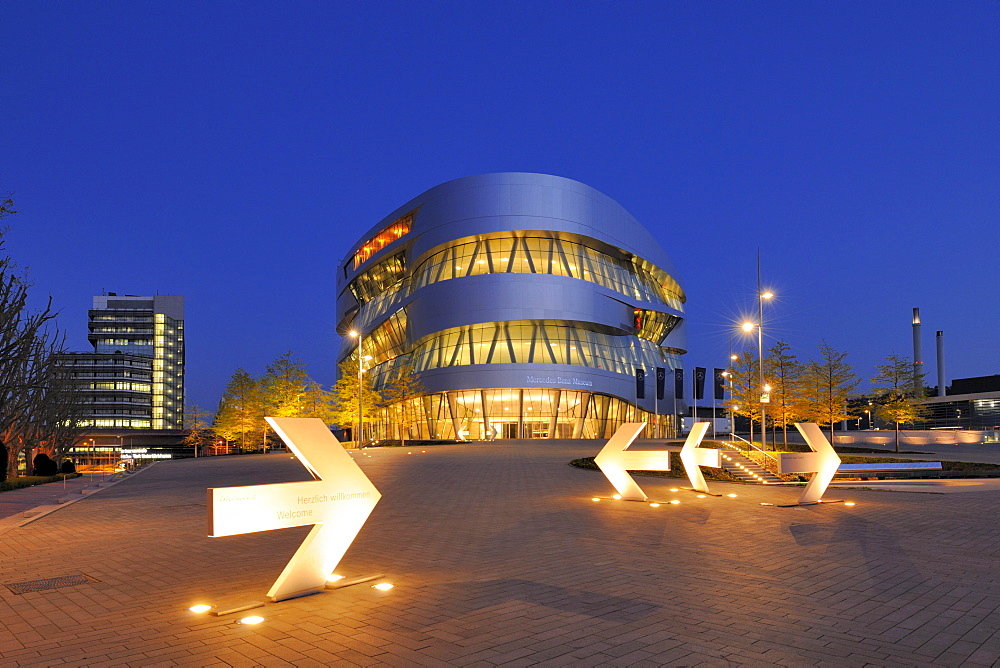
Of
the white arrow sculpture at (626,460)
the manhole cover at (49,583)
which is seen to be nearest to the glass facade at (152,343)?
the white arrow sculpture at (626,460)

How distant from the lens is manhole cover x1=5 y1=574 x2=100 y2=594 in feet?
28.4

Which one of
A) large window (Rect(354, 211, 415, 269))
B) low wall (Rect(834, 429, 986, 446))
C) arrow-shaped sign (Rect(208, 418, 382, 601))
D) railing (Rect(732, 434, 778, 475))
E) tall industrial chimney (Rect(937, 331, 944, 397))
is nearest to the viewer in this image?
arrow-shaped sign (Rect(208, 418, 382, 601))

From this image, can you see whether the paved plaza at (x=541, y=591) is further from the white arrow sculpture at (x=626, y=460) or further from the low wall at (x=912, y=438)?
the low wall at (x=912, y=438)

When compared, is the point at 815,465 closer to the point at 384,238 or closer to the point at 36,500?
the point at 36,500

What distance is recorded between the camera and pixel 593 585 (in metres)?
8.66

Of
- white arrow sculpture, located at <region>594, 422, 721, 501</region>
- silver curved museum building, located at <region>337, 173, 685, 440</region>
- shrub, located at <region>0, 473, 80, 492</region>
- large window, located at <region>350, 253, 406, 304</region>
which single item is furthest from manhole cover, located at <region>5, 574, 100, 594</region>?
large window, located at <region>350, 253, 406, 304</region>

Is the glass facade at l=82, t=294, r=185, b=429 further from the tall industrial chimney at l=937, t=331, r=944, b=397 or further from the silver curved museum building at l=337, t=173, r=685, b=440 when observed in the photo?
the tall industrial chimney at l=937, t=331, r=944, b=397

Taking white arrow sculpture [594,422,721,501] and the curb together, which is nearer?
the curb

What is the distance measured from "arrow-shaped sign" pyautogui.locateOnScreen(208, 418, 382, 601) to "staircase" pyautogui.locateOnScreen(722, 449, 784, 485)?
20.8m

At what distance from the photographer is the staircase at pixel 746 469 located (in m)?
27.1

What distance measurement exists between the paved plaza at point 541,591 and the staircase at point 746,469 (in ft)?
34.7

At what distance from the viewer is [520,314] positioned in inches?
2707

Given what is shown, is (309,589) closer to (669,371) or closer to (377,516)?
(377,516)

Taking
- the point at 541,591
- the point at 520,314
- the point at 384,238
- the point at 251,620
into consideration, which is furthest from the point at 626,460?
the point at 384,238
